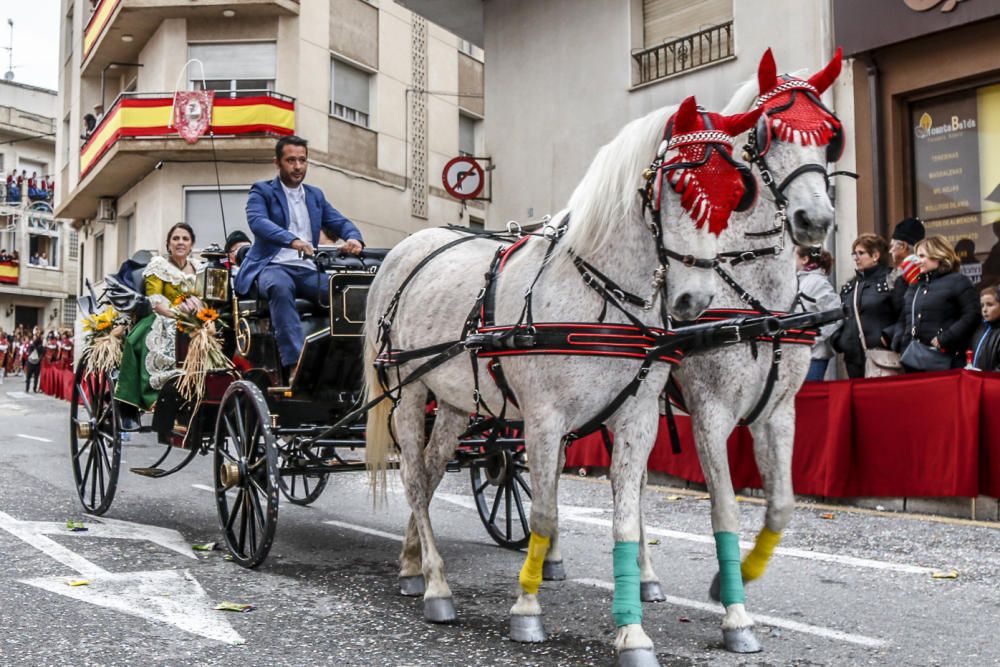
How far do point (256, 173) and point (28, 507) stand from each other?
1568 cm

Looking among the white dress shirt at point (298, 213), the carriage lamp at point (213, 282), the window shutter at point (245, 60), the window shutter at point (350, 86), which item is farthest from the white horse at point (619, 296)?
the window shutter at point (350, 86)

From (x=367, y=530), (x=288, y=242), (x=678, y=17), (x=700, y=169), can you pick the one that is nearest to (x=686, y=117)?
(x=700, y=169)

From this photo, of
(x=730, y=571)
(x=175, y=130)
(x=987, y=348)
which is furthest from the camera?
(x=175, y=130)

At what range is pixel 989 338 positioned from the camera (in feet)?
27.7

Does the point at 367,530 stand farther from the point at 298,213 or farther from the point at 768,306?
the point at 768,306

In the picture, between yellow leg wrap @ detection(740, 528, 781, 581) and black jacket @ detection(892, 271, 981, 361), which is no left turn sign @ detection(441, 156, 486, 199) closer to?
black jacket @ detection(892, 271, 981, 361)

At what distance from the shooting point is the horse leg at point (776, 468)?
476 cm

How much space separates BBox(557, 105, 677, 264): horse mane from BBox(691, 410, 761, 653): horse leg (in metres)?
1.03

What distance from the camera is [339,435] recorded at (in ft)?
21.4

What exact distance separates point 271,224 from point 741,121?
3.43 metres

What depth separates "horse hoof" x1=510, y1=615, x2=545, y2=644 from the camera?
450cm

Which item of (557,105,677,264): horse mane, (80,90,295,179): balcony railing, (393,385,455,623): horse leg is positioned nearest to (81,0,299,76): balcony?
(80,90,295,179): balcony railing

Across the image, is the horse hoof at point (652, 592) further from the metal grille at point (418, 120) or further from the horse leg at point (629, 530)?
the metal grille at point (418, 120)

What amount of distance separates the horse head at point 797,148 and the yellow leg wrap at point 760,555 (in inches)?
53.1
